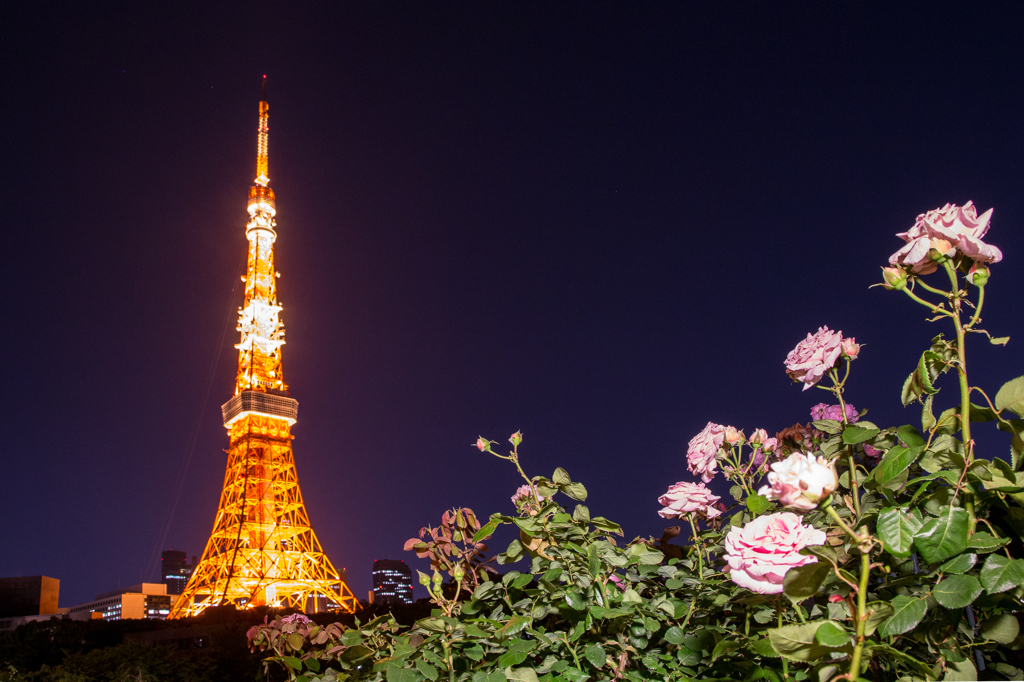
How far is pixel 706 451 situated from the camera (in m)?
1.63

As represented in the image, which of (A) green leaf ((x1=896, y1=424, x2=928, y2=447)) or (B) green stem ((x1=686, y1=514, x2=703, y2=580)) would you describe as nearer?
(A) green leaf ((x1=896, y1=424, x2=928, y2=447))

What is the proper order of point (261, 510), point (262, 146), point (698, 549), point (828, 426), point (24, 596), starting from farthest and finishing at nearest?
point (262, 146)
point (261, 510)
point (24, 596)
point (698, 549)
point (828, 426)

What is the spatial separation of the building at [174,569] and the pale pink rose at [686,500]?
143 metres

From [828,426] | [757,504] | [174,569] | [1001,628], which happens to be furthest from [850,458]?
[174,569]

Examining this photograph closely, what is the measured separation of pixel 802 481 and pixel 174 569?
165 m

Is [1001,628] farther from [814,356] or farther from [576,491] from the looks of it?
[576,491]

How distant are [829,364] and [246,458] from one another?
88.5 feet

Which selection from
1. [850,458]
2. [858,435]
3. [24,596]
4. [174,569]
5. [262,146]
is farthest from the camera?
[174,569]

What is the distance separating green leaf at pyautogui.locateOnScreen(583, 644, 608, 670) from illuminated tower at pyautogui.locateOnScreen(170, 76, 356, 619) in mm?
23320

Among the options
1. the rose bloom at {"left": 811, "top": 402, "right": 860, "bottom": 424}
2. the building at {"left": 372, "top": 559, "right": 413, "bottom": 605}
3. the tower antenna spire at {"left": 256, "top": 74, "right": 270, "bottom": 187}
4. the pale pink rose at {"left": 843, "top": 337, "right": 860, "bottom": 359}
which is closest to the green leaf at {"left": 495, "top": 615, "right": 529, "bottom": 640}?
the pale pink rose at {"left": 843, "top": 337, "right": 860, "bottom": 359}

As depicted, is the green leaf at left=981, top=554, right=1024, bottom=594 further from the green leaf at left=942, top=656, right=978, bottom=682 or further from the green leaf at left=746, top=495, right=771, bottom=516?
the green leaf at left=746, top=495, right=771, bottom=516

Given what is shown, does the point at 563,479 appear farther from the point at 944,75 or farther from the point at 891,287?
the point at 944,75

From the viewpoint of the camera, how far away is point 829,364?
4.42 feet

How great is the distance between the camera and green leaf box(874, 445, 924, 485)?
91 centimetres
